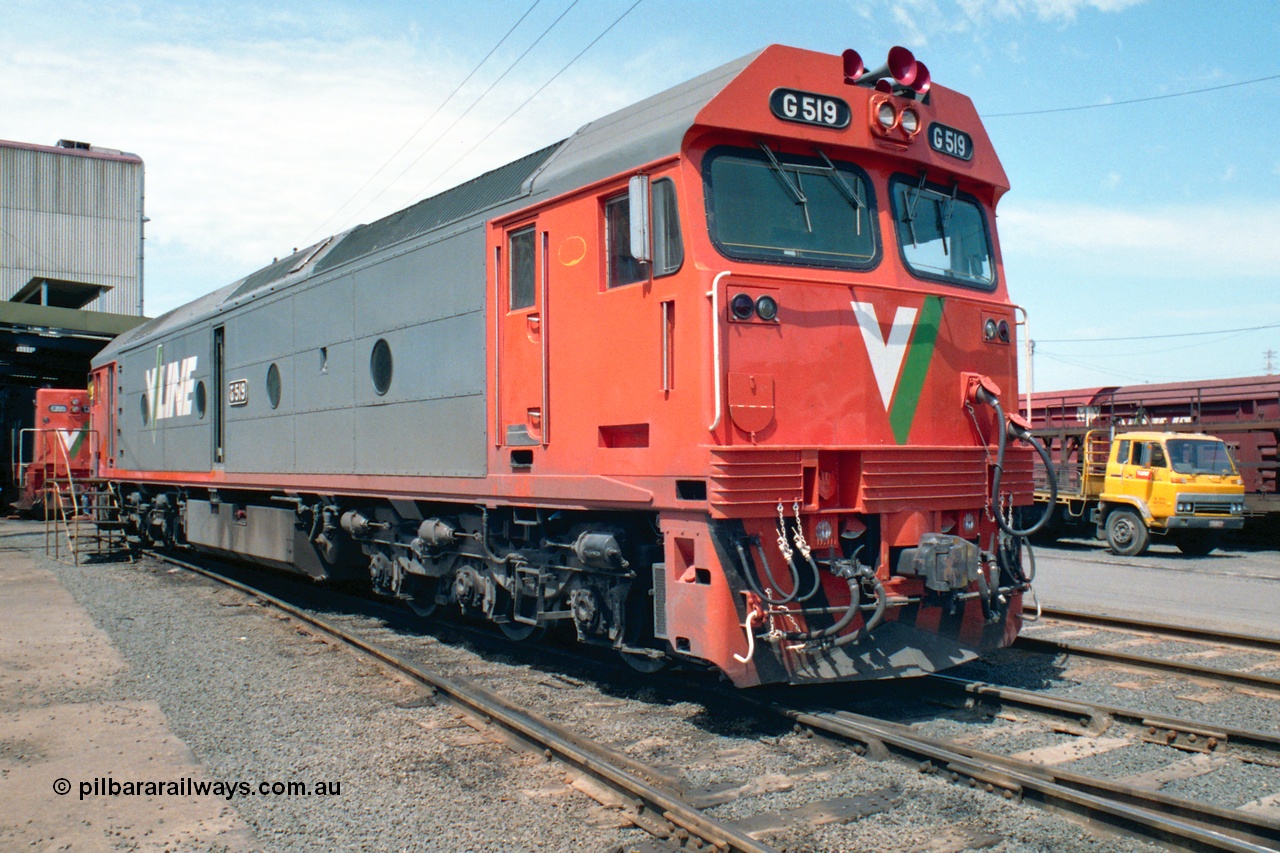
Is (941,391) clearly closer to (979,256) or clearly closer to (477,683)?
(979,256)

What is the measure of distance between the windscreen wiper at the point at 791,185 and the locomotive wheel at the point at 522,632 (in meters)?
3.69

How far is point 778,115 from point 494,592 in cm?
389

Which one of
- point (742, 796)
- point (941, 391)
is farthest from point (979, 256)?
point (742, 796)

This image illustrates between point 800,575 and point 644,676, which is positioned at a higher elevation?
point 800,575

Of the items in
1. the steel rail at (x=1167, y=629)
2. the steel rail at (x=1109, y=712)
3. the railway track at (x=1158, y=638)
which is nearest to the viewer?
the steel rail at (x=1109, y=712)

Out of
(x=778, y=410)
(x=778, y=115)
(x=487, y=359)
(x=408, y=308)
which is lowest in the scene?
(x=778, y=410)

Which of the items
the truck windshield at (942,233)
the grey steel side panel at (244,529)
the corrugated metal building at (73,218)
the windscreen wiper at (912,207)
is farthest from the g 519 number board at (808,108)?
the corrugated metal building at (73,218)

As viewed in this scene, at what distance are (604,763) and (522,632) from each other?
9.52 feet

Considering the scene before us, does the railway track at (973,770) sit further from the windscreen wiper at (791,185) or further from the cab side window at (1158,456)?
the cab side window at (1158,456)

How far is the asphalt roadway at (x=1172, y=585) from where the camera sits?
10305 millimetres

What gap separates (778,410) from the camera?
18.3ft

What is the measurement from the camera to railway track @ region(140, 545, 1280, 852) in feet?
13.2

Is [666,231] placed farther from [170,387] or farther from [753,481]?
[170,387]

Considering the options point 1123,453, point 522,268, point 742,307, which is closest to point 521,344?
point 522,268
